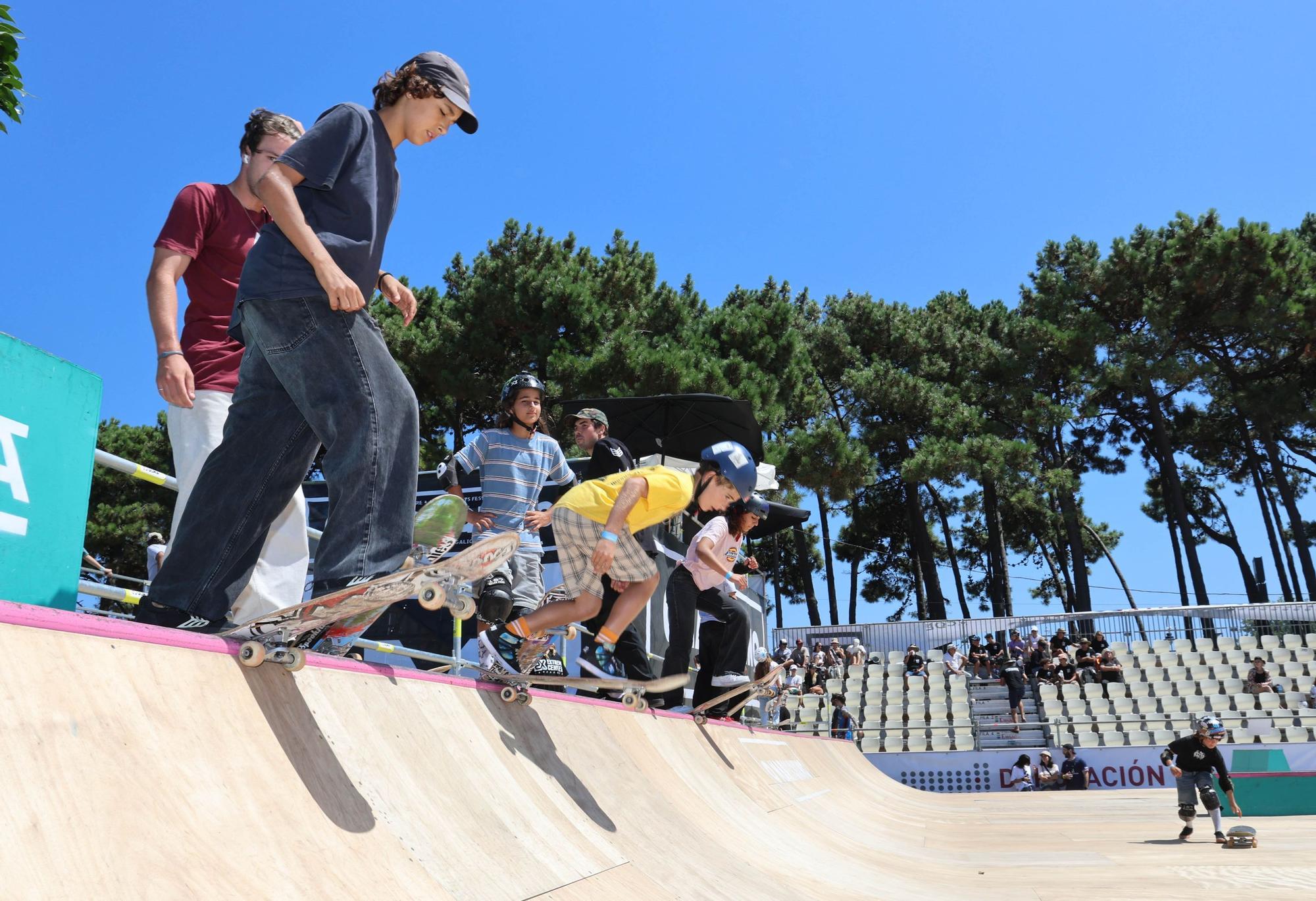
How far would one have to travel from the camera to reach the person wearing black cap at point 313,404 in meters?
1.97

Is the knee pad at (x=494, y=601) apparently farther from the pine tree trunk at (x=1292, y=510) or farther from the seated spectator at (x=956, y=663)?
the pine tree trunk at (x=1292, y=510)

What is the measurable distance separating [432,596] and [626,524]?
177 cm

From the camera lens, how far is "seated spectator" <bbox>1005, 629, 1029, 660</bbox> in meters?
23.3

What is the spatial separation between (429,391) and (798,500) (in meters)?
11.2

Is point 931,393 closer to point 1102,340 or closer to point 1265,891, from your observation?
point 1102,340

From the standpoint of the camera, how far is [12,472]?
6.86 ft

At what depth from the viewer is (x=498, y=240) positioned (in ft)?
82.8

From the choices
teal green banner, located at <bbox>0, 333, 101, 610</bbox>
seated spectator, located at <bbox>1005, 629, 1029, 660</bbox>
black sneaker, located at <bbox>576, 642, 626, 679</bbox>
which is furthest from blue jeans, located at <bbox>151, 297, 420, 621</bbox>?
seated spectator, located at <bbox>1005, 629, 1029, 660</bbox>

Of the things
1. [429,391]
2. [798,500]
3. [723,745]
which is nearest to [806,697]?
[798,500]

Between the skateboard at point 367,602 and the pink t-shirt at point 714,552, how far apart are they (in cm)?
297

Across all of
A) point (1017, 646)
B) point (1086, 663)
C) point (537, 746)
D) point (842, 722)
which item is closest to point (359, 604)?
point (537, 746)

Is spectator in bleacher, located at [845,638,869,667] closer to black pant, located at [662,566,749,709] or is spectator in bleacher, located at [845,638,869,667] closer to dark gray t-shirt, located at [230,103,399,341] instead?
black pant, located at [662,566,749,709]

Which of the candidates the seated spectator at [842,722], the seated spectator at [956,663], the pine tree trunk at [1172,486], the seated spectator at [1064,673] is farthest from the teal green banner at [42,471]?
the pine tree trunk at [1172,486]

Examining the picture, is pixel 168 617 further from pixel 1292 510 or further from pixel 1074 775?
pixel 1292 510
